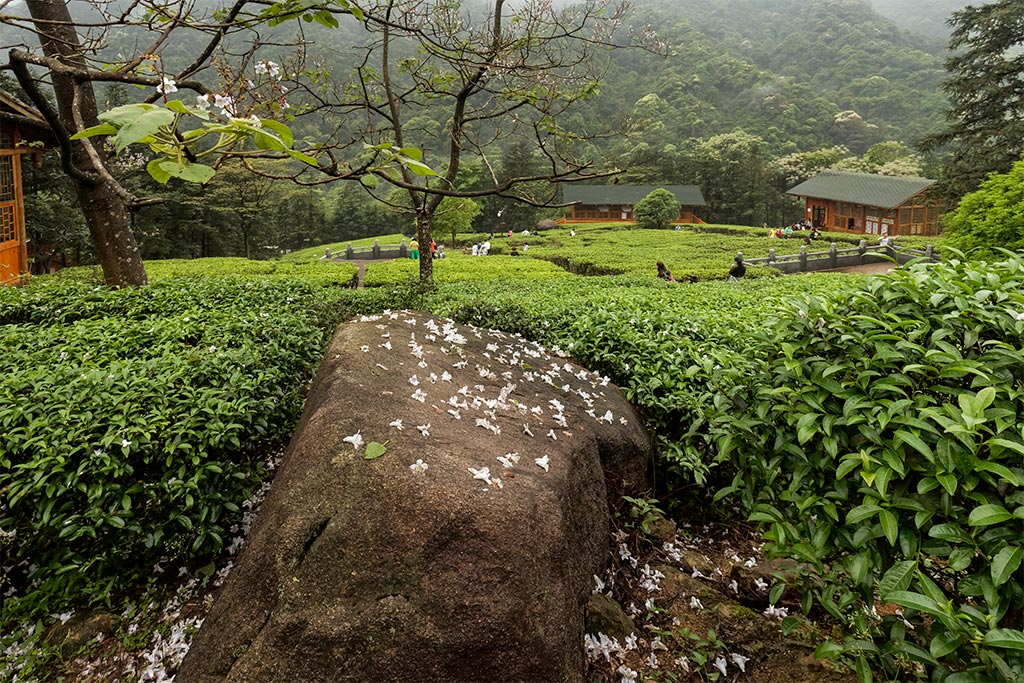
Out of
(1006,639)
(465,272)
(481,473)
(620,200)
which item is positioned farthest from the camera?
(620,200)

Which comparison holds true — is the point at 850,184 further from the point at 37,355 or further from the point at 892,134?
the point at 37,355

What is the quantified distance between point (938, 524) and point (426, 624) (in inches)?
74.8

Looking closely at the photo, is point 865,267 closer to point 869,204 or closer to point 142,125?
point 869,204

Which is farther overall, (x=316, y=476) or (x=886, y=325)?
(x=316, y=476)

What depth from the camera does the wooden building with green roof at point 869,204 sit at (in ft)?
114

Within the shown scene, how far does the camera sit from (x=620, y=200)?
46531 millimetres

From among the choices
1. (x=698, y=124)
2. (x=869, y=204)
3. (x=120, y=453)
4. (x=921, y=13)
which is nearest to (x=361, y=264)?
(x=120, y=453)

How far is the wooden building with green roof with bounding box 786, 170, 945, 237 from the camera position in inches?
1368

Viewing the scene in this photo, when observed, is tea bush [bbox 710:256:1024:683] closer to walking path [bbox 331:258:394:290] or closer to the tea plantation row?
the tea plantation row

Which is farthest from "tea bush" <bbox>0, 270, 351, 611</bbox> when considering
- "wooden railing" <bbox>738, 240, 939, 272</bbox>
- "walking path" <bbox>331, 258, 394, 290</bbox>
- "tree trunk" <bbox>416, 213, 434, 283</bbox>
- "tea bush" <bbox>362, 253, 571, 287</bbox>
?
"wooden railing" <bbox>738, 240, 939, 272</bbox>

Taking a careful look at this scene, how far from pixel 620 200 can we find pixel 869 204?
1837 centimetres

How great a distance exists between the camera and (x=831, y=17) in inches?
4048

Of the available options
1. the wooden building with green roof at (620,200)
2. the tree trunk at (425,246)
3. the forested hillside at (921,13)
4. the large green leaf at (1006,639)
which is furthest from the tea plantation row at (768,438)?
the forested hillside at (921,13)

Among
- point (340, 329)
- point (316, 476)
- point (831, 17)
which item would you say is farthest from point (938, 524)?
point (831, 17)
